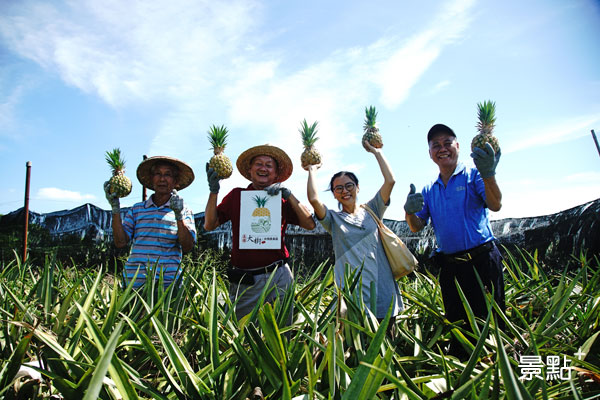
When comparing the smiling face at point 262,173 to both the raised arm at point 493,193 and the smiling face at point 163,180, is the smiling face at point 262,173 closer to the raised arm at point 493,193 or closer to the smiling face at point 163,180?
the smiling face at point 163,180

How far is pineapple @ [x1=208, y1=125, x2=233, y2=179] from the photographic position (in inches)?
113

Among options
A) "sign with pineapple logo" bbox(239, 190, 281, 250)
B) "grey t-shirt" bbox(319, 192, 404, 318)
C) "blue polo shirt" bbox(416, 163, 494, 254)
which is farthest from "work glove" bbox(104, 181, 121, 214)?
"blue polo shirt" bbox(416, 163, 494, 254)

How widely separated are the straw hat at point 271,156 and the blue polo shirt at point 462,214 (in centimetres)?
113

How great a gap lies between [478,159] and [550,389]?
130cm

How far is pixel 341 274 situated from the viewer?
6.81 feet

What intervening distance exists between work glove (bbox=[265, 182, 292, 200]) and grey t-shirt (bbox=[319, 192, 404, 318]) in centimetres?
31

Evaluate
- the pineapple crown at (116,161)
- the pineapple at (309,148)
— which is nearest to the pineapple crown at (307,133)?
the pineapple at (309,148)

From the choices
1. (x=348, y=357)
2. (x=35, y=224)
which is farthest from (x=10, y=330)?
(x=35, y=224)

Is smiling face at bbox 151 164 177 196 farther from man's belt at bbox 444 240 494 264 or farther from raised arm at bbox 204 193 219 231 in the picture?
man's belt at bbox 444 240 494 264

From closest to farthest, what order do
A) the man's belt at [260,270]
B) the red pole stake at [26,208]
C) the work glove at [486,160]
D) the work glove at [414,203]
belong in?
the work glove at [486,160] < the man's belt at [260,270] < the work glove at [414,203] < the red pole stake at [26,208]

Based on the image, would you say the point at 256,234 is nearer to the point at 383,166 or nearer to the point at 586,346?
the point at 383,166

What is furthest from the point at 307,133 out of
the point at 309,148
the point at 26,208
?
the point at 26,208

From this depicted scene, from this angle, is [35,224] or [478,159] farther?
[35,224]

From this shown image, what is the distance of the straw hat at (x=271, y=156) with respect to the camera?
2.47 meters
